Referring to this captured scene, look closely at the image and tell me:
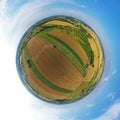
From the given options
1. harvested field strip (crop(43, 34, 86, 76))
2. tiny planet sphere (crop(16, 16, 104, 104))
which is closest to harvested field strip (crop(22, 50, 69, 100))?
tiny planet sphere (crop(16, 16, 104, 104))

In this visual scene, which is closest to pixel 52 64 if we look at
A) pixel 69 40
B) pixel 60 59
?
pixel 60 59

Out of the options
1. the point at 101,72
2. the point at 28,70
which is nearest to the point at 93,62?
the point at 101,72

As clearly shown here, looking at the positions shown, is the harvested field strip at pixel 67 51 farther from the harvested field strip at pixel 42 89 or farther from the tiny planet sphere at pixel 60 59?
the harvested field strip at pixel 42 89

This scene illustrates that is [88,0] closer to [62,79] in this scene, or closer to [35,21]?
[35,21]

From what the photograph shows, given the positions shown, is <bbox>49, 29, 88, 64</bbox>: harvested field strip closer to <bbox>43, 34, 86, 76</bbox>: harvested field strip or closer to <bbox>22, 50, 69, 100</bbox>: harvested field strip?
<bbox>43, 34, 86, 76</bbox>: harvested field strip

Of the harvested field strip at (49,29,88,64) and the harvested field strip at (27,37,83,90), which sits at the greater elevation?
the harvested field strip at (49,29,88,64)

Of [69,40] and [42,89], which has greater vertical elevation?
[69,40]

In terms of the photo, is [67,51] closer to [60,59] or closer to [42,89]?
[60,59]
